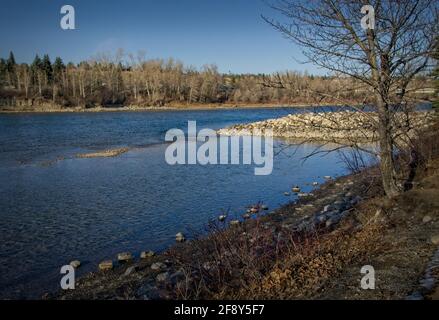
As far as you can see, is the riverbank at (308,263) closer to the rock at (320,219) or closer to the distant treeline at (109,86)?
the rock at (320,219)

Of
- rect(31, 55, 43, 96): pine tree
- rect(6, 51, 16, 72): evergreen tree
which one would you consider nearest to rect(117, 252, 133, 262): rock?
rect(31, 55, 43, 96): pine tree

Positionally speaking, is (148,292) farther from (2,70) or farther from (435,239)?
(2,70)

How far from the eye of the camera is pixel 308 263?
640 cm

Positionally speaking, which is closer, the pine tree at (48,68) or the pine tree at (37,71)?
the pine tree at (37,71)

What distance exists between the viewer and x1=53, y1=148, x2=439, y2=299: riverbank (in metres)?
5.59

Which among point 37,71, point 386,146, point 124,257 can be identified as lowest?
point 124,257

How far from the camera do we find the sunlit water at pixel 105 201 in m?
10.0

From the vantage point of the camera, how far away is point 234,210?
1351 cm

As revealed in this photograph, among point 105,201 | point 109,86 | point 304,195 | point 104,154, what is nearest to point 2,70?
point 109,86

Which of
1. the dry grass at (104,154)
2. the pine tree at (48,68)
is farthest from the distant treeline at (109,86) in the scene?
the dry grass at (104,154)

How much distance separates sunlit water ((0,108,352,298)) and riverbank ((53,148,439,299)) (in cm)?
135

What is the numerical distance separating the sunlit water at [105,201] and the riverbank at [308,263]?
1.35 meters

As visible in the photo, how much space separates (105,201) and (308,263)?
10153 millimetres
